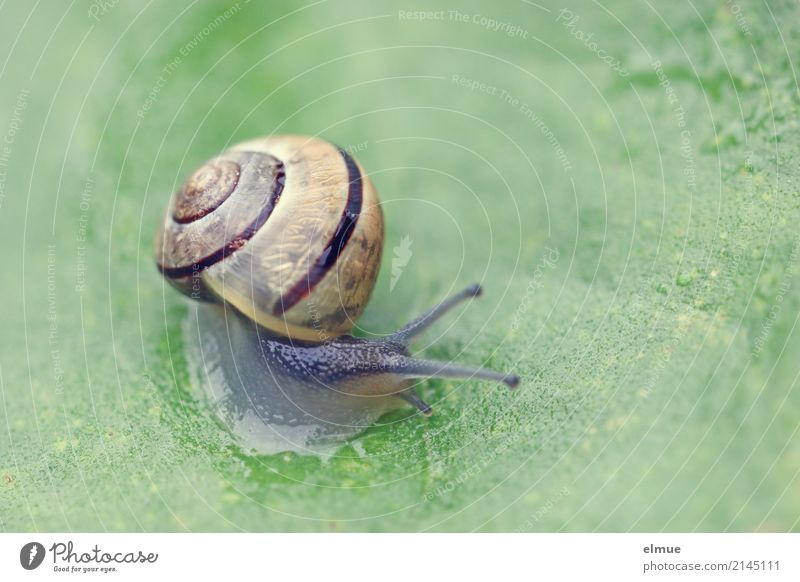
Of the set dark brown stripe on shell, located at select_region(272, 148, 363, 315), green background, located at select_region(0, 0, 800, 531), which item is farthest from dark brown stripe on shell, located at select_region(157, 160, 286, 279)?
green background, located at select_region(0, 0, 800, 531)

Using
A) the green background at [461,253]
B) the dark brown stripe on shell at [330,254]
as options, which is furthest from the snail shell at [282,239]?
the green background at [461,253]

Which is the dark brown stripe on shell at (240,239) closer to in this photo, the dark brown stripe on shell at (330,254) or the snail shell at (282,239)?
the snail shell at (282,239)

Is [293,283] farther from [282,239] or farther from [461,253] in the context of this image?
[461,253]

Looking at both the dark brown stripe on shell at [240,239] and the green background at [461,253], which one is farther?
the dark brown stripe on shell at [240,239]

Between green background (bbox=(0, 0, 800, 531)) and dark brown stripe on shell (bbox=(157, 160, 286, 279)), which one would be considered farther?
dark brown stripe on shell (bbox=(157, 160, 286, 279))

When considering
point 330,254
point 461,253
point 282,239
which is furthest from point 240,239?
point 461,253

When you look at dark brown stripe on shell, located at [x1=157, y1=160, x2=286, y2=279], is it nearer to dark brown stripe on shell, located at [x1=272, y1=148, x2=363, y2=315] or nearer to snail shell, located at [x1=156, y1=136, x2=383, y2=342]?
snail shell, located at [x1=156, y1=136, x2=383, y2=342]
